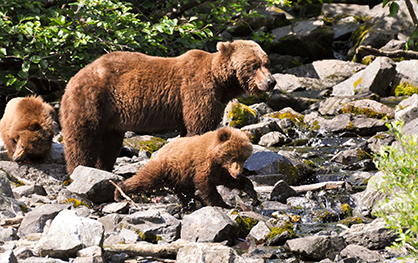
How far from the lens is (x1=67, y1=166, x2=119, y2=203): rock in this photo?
768 cm

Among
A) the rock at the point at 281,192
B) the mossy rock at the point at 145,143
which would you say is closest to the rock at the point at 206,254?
the rock at the point at 281,192

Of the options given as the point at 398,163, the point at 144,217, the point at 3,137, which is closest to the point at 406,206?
the point at 398,163

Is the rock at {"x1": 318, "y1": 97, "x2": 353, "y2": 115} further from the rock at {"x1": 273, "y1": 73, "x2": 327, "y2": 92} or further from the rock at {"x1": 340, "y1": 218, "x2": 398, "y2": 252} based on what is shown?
the rock at {"x1": 340, "y1": 218, "x2": 398, "y2": 252}

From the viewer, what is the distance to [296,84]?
18.1 metres

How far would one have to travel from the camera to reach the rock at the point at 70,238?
5.27 metres

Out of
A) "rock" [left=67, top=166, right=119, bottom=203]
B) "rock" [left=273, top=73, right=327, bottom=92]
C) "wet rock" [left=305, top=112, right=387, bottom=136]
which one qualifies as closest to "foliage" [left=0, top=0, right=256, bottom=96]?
"wet rock" [left=305, top=112, right=387, bottom=136]

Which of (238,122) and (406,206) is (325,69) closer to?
(238,122)

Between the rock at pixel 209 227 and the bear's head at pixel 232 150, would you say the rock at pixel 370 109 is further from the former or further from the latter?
the rock at pixel 209 227

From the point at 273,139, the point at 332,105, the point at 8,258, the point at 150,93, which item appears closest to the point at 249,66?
the point at 150,93

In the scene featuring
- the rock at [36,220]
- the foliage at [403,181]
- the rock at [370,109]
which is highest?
the foliage at [403,181]

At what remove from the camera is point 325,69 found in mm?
19359

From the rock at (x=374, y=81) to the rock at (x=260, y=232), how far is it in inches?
401

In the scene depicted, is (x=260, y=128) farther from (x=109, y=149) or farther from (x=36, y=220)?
(x=36, y=220)

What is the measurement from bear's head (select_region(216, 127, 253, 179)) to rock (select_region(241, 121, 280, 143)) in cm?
488
